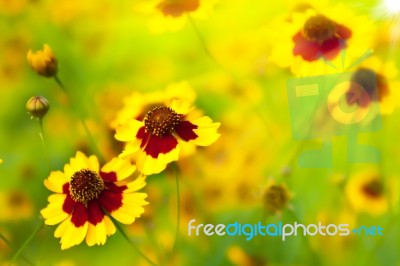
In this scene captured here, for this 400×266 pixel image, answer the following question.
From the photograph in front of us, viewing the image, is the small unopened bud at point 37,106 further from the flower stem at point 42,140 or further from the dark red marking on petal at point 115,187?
the dark red marking on petal at point 115,187

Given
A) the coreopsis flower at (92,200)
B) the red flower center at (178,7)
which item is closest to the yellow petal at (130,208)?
the coreopsis flower at (92,200)

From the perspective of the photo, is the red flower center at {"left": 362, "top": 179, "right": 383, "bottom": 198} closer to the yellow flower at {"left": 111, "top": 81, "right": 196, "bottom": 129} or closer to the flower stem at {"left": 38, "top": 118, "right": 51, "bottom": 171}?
the yellow flower at {"left": 111, "top": 81, "right": 196, "bottom": 129}

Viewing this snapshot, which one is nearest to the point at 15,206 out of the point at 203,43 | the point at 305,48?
the point at 203,43

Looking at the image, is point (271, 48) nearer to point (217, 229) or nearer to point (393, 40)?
point (393, 40)

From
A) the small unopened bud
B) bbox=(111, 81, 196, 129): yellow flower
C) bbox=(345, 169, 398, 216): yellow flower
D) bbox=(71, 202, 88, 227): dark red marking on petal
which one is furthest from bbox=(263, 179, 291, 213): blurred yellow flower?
the small unopened bud

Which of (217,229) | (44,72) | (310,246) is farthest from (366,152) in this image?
(44,72)

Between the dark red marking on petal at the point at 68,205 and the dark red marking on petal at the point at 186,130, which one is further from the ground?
the dark red marking on petal at the point at 186,130

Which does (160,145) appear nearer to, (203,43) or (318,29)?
(203,43)
